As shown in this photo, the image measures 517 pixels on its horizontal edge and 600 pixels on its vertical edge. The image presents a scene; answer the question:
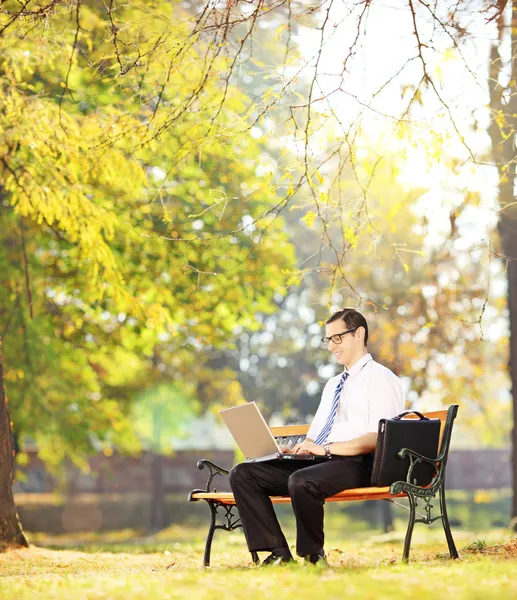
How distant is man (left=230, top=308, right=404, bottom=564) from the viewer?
5727 mm

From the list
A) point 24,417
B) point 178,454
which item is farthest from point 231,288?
point 178,454

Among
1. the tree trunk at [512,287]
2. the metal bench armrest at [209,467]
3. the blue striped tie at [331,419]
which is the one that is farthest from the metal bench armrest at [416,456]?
the tree trunk at [512,287]

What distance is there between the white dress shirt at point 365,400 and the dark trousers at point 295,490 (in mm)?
206

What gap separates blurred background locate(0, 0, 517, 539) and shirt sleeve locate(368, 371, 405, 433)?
1.26 meters

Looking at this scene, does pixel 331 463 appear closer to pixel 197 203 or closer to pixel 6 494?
pixel 6 494

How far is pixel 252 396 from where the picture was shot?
3077cm

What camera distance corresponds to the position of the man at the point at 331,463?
5727 mm

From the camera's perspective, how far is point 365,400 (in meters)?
6.09

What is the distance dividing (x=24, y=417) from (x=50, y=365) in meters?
1.37

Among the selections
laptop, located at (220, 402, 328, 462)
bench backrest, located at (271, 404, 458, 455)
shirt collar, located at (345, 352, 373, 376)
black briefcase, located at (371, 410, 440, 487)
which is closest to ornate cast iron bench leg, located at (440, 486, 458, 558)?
black briefcase, located at (371, 410, 440, 487)

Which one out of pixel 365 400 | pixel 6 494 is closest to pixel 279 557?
pixel 365 400

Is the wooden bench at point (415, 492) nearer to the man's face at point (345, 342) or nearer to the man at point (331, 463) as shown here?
the man at point (331, 463)

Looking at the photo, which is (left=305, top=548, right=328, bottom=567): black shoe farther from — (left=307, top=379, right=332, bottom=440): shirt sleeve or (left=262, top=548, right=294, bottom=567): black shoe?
(left=307, top=379, right=332, bottom=440): shirt sleeve

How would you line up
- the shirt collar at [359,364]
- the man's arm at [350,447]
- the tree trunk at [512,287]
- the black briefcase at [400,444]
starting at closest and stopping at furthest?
the black briefcase at [400,444] < the man's arm at [350,447] < the shirt collar at [359,364] < the tree trunk at [512,287]
